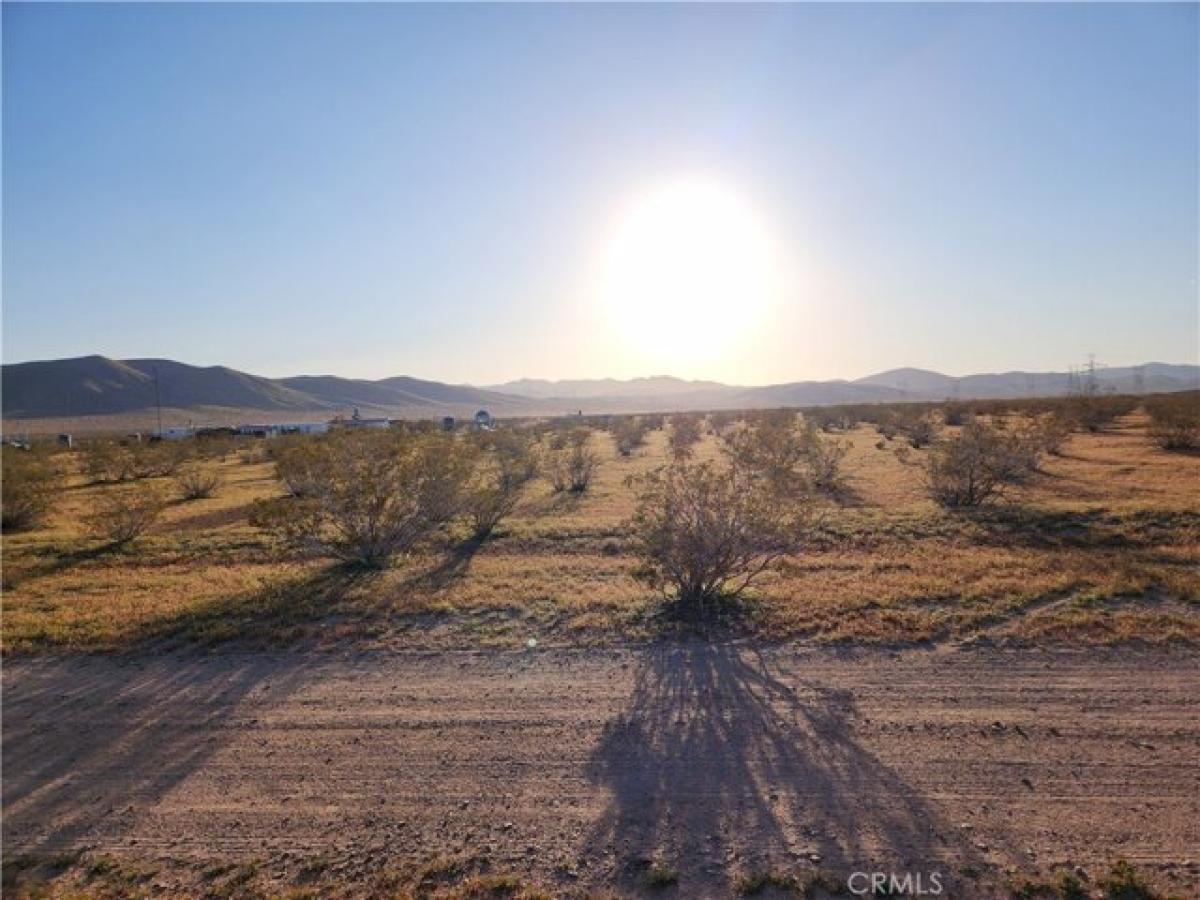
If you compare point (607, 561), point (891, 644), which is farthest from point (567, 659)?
point (607, 561)

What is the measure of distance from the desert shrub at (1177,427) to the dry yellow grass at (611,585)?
1267 centimetres

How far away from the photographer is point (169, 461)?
34.5 metres

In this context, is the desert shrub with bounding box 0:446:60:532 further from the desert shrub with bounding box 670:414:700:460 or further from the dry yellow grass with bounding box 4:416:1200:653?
the desert shrub with bounding box 670:414:700:460

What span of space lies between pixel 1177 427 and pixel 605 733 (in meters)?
32.8

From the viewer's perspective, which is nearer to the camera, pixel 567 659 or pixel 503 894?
pixel 503 894

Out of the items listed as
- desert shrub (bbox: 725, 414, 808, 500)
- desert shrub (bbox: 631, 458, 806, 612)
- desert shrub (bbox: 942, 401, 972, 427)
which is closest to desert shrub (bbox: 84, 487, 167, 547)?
desert shrub (bbox: 631, 458, 806, 612)

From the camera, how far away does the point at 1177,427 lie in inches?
1090

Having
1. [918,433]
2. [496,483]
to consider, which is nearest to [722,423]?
[918,433]

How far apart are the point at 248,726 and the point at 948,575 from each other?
9455 millimetres

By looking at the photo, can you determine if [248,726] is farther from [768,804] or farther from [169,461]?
[169,461]

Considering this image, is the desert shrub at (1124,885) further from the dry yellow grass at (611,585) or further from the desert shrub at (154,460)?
the desert shrub at (154,460)

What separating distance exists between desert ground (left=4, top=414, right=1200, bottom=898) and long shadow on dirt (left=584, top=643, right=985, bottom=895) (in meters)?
0.02

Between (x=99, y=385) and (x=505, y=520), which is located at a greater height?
(x=99, y=385)

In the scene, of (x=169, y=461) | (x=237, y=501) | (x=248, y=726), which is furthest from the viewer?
(x=169, y=461)
